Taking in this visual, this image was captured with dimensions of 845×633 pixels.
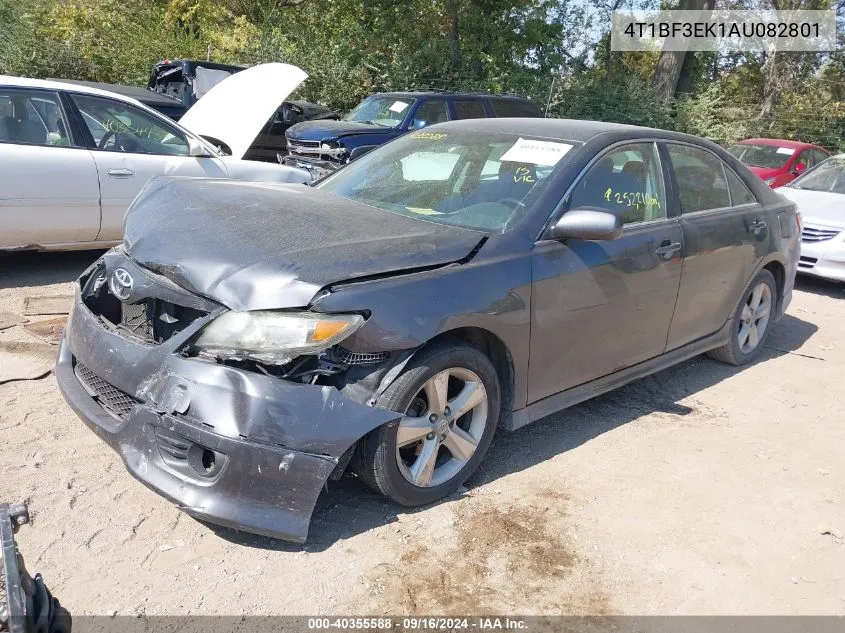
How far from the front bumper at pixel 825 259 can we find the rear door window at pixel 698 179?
363cm

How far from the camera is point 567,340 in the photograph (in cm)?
400

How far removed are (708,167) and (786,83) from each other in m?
20.9

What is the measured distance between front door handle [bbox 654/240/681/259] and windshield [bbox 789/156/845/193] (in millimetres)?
6206

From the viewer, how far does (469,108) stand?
12930 millimetres

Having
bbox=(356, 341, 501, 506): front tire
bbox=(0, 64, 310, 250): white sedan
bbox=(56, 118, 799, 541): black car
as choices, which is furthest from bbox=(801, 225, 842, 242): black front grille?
bbox=(356, 341, 501, 506): front tire

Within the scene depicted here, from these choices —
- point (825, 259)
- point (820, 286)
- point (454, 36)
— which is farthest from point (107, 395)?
point (454, 36)

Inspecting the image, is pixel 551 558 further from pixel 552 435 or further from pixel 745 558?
pixel 552 435

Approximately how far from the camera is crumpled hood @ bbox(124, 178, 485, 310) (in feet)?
10.2

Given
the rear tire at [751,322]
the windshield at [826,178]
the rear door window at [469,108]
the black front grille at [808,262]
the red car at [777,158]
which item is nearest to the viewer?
the rear tire at [751,322]

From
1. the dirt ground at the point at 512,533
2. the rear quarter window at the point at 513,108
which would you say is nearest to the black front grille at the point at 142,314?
the dirt ground at the point at 512,533

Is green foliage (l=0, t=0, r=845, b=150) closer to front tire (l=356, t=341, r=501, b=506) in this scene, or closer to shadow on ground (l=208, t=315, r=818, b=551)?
shadow on ground (l=208, t=315, r=818, b=551)

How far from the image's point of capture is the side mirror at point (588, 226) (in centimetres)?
381

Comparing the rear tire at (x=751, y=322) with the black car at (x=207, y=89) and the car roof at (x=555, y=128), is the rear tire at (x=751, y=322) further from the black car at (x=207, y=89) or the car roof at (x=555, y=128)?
the black car at (x=207, y=89)

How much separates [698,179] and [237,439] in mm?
3527
